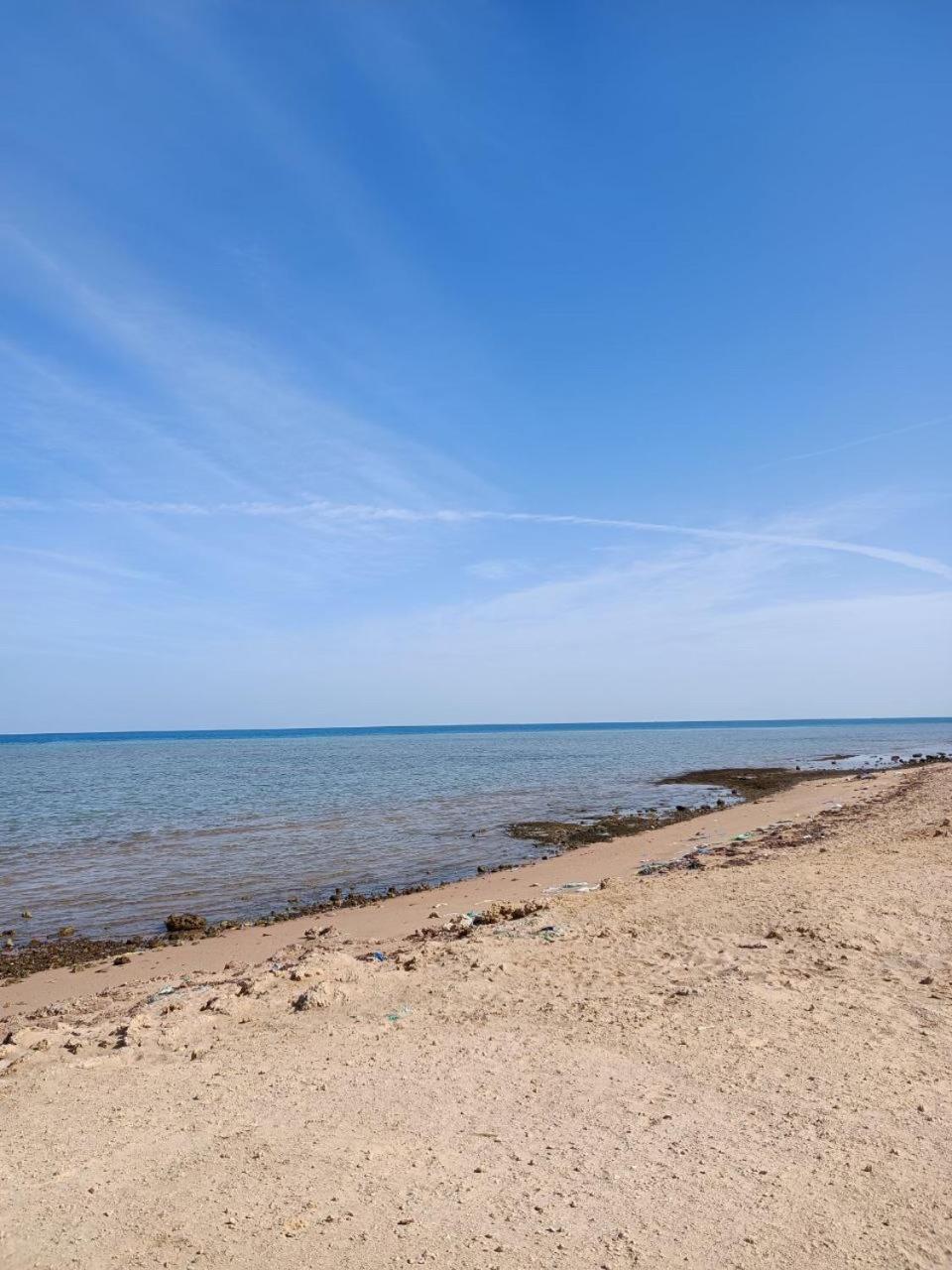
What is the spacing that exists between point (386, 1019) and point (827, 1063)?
13.7ft

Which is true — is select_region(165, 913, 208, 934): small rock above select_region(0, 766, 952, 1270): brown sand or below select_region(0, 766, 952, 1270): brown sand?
below

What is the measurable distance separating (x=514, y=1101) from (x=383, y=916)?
8845mm

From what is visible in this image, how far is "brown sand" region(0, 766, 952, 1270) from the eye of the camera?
4.44 m

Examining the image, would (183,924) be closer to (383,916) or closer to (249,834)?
(383,916)

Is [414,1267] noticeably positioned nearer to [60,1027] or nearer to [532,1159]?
[532,1159]

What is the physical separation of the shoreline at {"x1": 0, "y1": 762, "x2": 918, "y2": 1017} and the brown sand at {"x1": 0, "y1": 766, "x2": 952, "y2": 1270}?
23 cm

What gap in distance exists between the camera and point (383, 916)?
1448 cm

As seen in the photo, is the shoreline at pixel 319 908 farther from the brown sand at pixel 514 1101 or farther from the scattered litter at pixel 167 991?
the scattered litter at pixel 167 991

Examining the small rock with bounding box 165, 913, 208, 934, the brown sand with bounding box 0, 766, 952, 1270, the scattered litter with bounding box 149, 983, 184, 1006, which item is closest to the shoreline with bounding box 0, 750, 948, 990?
the small rock with bounding box 165, 913, 208, 934

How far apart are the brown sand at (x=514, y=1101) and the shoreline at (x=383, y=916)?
0.75 feet

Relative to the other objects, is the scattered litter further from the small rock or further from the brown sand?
the small rock

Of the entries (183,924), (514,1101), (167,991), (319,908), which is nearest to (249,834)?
(319,908)

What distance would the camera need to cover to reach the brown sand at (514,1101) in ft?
14.6

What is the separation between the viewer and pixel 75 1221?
4.66 metres
